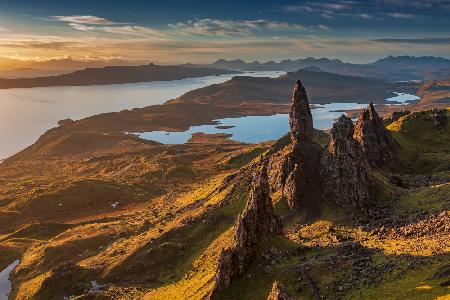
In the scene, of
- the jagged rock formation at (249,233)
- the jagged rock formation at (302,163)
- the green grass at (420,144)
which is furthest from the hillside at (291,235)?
the green grass at (420,144)

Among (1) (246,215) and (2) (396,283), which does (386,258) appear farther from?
(1) (246,215)

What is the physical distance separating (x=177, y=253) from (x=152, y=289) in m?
12.8

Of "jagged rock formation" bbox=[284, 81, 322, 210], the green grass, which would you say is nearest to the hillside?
"jagged rock formation" bbox=[284, 81, 322, 210]

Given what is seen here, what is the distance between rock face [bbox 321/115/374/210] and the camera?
83750mm

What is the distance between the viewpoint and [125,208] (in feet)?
584

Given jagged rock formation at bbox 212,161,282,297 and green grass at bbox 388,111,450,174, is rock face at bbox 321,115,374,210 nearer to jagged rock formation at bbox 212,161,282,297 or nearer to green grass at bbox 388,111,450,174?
jagged rock formation at bbox 212,161,282,297

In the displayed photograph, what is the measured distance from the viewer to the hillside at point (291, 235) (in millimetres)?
55625

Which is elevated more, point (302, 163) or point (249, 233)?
point (302, 163)

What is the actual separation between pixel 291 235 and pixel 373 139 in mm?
47417

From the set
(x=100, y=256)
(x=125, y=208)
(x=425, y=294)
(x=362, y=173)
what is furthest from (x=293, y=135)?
(x=125, y=208)

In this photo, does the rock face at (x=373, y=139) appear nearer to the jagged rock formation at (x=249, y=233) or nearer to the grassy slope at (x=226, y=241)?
the grassy slope at (x=226, y=241)

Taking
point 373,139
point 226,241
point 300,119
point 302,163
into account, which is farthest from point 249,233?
point 373,139

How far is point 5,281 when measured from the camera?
116 m

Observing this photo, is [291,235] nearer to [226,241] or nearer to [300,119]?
[226,241]
